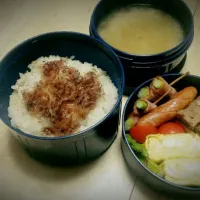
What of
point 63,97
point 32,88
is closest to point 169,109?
point 63,97

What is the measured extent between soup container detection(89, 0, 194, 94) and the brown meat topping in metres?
0.24

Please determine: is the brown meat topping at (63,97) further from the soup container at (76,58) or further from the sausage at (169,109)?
the sausage at (169,109)

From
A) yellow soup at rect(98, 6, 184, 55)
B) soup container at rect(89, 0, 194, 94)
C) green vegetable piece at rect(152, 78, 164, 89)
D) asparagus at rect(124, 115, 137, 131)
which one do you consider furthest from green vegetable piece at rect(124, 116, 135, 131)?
yellow soup at rect(98, 6, 184, 55)

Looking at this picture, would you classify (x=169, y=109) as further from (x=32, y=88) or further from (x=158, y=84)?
(x=32, y=88)

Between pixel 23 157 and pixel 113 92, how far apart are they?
25.0 inches

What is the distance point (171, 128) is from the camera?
68.4 inches

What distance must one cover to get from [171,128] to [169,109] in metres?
0.11

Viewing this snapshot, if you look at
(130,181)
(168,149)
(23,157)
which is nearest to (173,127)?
(168,149)

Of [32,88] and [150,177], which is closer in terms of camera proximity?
[150,177]

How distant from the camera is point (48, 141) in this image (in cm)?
153

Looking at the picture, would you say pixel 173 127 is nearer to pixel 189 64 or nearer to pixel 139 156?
pixel 139 156

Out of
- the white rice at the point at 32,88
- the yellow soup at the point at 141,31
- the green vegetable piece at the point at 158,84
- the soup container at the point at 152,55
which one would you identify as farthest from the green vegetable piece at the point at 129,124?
the yellow soup at the point at 141,31

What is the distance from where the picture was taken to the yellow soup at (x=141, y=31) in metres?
2.04

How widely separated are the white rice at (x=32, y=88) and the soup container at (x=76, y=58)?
34 millimetres
